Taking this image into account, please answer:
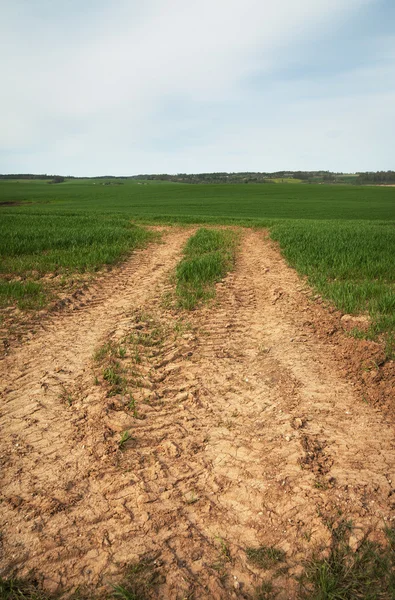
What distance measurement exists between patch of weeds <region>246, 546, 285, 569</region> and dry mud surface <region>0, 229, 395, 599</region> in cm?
4

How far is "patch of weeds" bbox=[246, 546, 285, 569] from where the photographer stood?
2.33 metres

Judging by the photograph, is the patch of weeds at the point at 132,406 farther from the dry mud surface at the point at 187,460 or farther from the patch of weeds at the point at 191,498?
the patch of weeds at the point at 191,498

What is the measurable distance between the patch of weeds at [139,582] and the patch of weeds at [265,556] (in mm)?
611

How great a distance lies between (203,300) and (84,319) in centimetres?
247

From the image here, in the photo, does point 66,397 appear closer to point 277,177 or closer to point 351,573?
point 351,573

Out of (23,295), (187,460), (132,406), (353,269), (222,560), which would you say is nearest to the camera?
(222,560)

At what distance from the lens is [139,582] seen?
2.22 meters

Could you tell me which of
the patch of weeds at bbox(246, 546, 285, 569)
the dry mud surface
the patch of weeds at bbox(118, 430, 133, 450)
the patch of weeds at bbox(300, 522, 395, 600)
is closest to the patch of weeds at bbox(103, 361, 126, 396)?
the dry mud surface

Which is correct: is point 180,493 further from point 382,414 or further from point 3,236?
point 3,236

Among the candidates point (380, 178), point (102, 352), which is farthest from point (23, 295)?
point (380, 178)

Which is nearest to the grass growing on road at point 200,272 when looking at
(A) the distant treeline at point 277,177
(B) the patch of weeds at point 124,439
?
(B) the patch of weeds at point 124,439

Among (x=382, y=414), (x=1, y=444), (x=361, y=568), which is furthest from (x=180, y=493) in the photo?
(x=382, y=414)

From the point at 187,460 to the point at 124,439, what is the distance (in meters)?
0.66

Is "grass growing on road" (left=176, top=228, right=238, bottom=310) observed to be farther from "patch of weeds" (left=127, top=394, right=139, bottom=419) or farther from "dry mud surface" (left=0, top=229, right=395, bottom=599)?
"patch of weeds" (left=127, top=394, right=139, bottom=419)
